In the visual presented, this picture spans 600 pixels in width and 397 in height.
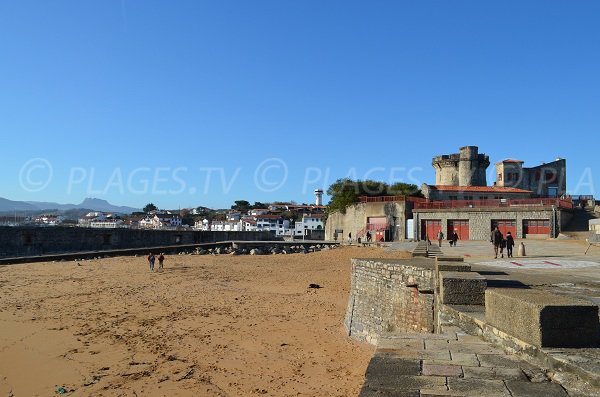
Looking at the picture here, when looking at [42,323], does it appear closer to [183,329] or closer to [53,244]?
[183,329]

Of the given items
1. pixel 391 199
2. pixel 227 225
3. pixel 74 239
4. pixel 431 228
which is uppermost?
pixel 391 199

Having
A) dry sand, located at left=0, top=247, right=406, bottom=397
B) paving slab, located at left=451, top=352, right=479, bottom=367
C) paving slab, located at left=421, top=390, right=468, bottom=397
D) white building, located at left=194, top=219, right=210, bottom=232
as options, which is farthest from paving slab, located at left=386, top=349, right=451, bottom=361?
white building, located at left=194, top=219, right=210, bottom=232

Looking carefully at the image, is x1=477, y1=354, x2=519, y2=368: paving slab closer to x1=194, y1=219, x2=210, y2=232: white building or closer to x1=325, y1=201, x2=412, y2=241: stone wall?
x1=325, y1=201, x2=412, y2=241: stone wall

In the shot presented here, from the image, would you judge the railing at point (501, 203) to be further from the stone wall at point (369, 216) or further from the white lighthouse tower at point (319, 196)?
the white lighthouse tower at point (319, 196)

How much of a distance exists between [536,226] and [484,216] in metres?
3.96

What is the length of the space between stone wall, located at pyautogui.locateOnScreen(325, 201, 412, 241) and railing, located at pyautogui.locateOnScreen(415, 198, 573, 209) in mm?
1737

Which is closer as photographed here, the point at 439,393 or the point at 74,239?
the point at 439,393

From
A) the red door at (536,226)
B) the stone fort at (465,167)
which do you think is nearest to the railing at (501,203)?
the red door at (536,226)

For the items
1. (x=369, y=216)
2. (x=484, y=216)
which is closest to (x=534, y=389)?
(x=484, y=216)

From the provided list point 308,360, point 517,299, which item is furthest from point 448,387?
point 308,360

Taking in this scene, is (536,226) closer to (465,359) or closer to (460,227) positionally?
(460,227)

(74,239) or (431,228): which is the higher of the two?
(431,228)

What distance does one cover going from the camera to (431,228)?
1597 inches

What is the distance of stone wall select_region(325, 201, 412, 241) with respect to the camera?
4241cm
